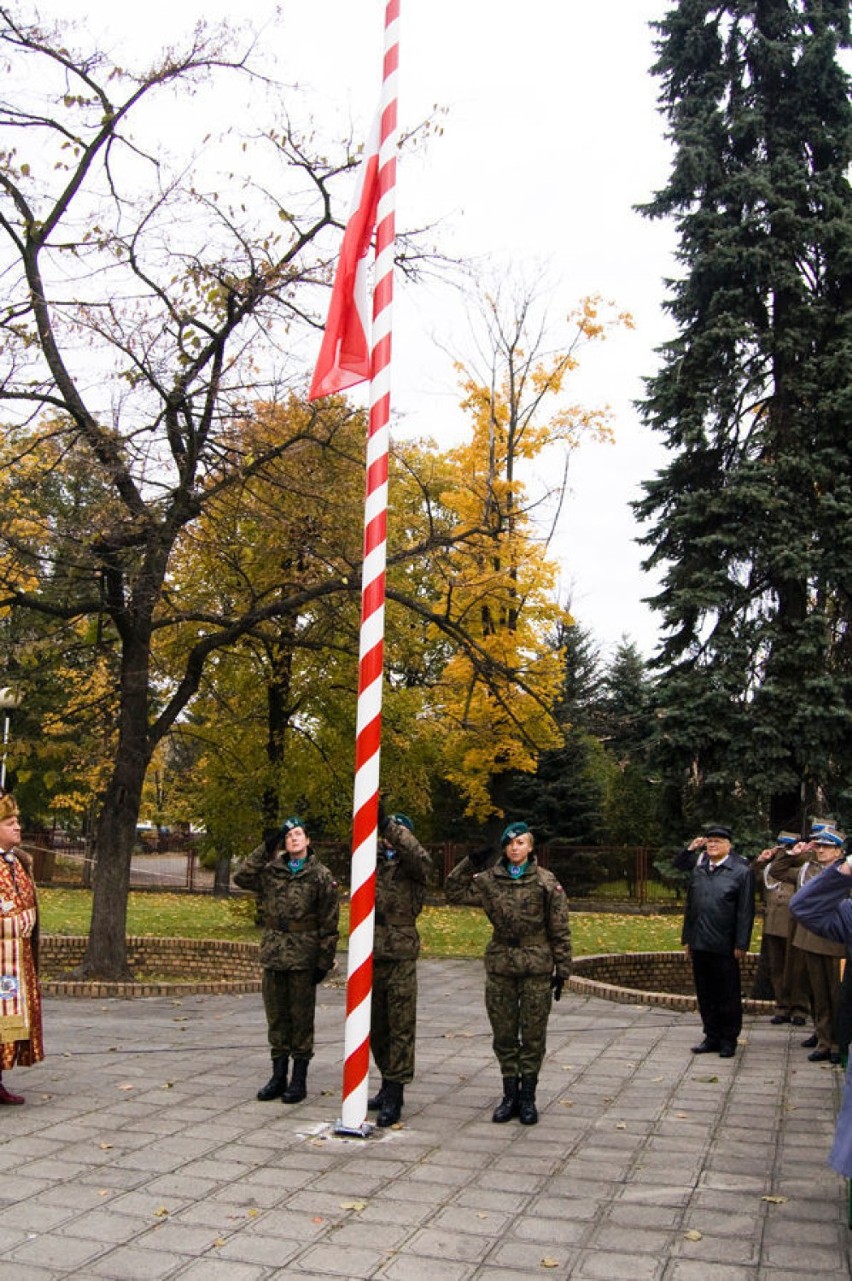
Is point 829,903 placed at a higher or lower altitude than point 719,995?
higher

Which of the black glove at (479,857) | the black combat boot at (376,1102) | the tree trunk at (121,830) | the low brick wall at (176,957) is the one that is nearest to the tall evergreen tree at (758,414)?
the low brick wall at (176,957)

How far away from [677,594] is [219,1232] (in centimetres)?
1734

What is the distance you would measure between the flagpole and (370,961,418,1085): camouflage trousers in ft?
0.61

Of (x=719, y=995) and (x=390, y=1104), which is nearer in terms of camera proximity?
(x=390, y=1104)

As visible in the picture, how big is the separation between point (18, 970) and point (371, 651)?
3.02m

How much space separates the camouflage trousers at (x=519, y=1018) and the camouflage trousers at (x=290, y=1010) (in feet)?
3.82

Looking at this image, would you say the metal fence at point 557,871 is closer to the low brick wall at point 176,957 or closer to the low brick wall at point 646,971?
the low brick wall at point 646,971

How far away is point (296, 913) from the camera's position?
7734 mm

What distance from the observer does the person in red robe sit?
24.6 ft

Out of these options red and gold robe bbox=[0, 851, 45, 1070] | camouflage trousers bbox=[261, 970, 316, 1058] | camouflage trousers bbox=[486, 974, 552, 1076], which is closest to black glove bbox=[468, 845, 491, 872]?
camouflage trousers bbox=[486, 974, 552, 1076]

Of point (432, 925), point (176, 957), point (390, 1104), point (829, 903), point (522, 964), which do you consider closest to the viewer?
point (829, 903)

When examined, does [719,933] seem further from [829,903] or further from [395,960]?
[829,903]

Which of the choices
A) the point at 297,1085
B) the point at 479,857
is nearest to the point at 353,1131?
the point at 297,1085

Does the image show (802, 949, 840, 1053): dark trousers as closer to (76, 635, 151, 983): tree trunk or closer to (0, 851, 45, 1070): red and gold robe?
(0, 851, 45, 1070): red and gold robe
